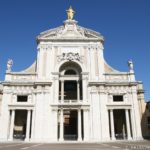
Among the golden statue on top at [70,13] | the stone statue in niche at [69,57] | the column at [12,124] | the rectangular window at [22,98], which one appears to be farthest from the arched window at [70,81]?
the golden statue on top at [70,13]

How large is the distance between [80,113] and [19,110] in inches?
417

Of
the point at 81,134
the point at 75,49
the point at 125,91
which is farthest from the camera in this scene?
the point at 75,49

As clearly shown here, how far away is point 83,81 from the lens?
37719 mm

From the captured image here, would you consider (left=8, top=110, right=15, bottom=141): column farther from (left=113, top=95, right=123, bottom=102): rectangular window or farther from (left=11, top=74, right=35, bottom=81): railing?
(left=113, top=95, right=123, bottom=102): rectangular window

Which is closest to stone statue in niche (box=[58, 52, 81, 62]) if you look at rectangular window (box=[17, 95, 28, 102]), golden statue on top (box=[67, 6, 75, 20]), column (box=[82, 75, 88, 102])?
column (box=[82, 75, 88, 102])

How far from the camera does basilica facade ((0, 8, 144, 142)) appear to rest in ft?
116

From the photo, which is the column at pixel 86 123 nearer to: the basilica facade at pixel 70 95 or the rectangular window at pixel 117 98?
the basilica facade at pixel 70 95

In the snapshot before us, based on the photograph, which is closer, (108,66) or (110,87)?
(110,87)

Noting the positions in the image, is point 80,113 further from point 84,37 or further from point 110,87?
point 84,37

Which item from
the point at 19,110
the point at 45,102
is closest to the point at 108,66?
the point at 45,102

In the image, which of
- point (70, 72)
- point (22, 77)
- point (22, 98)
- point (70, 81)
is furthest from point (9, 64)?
point (70, 81)

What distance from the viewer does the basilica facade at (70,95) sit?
116ft

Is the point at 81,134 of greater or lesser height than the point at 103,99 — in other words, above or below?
below

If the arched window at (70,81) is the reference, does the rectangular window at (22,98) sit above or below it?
below
